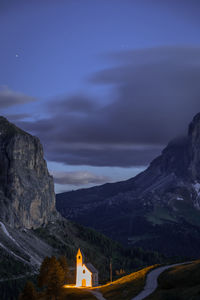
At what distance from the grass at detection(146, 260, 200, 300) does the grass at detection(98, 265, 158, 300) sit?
5.67m

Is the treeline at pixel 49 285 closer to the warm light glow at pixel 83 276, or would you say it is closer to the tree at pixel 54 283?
the tree at pixel 54 283

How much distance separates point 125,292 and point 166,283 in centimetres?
1093

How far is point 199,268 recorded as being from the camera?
386ft

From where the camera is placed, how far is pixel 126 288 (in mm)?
127562

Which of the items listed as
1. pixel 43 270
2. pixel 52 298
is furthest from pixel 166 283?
pixel 43 270

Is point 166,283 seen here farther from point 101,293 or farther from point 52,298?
point 52,298

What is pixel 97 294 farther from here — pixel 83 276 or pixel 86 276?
pixel 83 276

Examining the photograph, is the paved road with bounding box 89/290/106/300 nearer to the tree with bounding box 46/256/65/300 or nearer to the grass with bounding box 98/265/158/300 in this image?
the grass with bounding box 98/265/158/300

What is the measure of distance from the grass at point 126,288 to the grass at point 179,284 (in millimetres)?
5671

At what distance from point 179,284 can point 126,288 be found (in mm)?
18559

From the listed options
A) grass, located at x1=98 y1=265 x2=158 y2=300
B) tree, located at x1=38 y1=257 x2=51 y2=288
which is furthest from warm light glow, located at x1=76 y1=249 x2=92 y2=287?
grass, located at x1=98 y1=265 x2=158 y2=300

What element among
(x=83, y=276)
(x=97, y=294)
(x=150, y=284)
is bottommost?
(x=97, y=294)

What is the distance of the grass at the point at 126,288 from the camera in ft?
393

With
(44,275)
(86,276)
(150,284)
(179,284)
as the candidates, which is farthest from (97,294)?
(179,284)
